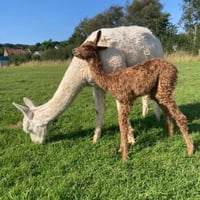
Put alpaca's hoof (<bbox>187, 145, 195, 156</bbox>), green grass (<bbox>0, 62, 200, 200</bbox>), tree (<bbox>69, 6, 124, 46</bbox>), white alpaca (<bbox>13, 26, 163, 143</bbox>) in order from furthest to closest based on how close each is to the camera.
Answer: tree (<bbox>69, 6, 124, 46</bbox>) < white alpaca (<bbox>13, 26, 163, 143</bbox>) < alpaca's hoof (<bbox>187, 145, 195, 156</bbox>) < green grass (<bbox>0, 62, 200, 200</bbox>)

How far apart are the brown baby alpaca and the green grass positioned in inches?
14.0

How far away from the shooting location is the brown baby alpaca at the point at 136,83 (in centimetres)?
466

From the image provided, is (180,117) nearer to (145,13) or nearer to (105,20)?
(145,13)

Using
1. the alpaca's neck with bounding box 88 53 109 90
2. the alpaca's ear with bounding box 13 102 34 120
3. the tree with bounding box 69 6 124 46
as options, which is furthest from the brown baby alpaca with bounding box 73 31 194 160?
the tree with bounding box 69 6 124 46

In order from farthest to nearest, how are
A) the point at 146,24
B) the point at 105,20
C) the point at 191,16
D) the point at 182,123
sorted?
the point at 105,20 < the point at 146,24 < the point at 191,16 < the point at 182,123

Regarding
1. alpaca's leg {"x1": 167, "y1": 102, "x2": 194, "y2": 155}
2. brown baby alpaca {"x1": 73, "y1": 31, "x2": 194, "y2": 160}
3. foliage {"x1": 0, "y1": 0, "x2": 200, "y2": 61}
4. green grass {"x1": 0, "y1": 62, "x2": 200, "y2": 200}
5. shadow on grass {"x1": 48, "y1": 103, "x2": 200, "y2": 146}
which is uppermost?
foliage {"x1": 0, "y1": 0, "x2": 200, "y2": 61}

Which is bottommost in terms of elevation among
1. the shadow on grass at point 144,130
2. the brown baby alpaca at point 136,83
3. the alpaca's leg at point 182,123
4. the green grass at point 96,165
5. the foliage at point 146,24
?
the green grass at point 96,165

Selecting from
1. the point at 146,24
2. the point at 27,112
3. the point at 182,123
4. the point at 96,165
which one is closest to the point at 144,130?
the point at 182,123

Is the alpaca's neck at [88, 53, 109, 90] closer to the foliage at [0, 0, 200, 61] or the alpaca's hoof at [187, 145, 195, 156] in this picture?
the alpaca's hoof at [187, 145, 195, 156]

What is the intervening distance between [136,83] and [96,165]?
1245 millimetres

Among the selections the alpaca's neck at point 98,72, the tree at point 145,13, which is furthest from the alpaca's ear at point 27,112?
the tree at point 145,13

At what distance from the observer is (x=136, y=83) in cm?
466

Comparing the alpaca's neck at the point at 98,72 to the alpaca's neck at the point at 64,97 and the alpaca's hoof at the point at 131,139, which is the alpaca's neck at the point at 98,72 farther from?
the alpaca's hoof at the point at 131,139

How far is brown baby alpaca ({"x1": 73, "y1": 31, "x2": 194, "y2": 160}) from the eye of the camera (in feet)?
15.3
